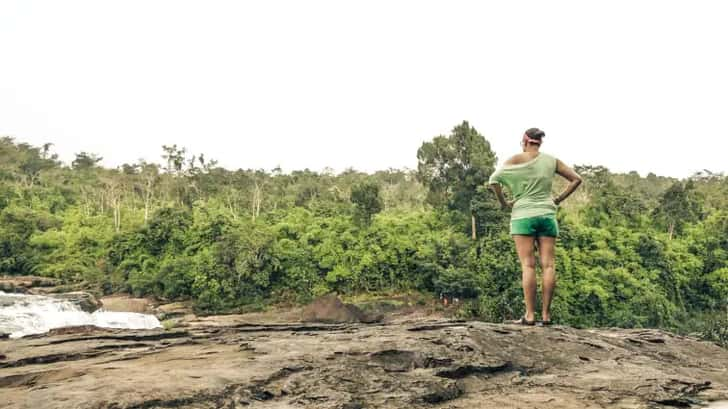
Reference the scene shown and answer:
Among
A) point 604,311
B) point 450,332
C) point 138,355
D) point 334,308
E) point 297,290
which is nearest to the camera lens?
point 138,355

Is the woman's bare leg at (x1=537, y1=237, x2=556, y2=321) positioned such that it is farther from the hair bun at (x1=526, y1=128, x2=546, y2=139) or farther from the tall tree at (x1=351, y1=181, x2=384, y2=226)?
the tall tree at (x1=351, y1=181, x2=384, y2=226)

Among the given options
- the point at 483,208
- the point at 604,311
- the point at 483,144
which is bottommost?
the point at 604,311

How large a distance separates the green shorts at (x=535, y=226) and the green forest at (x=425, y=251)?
19.5 metres

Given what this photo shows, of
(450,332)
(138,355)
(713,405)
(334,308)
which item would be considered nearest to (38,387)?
(138,355)

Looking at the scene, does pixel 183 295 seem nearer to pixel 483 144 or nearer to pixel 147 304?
pixel 147 304

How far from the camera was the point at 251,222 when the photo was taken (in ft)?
98.1

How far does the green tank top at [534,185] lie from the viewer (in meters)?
4.64

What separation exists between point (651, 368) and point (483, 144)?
1009 inches

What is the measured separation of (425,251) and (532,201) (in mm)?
22681

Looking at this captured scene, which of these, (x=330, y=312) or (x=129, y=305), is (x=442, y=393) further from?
(x=129, y=305)

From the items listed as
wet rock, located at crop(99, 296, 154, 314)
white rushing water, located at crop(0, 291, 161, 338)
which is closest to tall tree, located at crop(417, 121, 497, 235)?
wet rock, located at crop(99, 296, 154, 314)

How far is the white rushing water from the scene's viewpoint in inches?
651

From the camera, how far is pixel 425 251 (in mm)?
27172

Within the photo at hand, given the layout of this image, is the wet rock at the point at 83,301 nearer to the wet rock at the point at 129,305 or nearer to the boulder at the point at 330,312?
the wet rock at the point at 129,305
